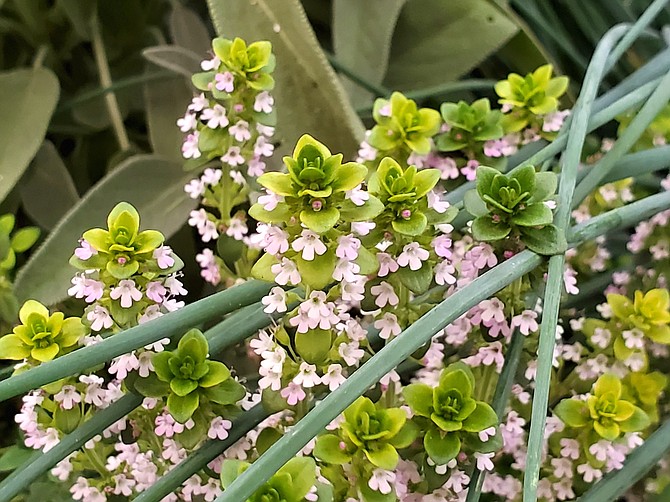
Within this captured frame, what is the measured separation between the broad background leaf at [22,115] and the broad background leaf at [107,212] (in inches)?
1.9

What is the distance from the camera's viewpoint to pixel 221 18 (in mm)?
396

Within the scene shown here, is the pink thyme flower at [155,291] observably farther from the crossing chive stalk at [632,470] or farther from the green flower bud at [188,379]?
the crossing chive stalk at [632,470]

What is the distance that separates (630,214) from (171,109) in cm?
31

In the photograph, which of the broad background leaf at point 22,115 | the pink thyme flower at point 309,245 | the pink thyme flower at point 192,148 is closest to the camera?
the pink thyme flower at point 309,245

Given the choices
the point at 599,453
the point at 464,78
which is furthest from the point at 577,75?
the point at 599,453

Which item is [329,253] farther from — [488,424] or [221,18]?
[221,18]

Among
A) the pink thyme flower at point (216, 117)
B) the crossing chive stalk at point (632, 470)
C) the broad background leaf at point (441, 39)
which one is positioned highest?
the pink thyme flower at point (216, 117)

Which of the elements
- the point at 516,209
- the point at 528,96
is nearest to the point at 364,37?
the point at 528,96

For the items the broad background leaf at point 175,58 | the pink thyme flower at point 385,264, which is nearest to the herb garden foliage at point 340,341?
the pink thyme flower at point 385,264

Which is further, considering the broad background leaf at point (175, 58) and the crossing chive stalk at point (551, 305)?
the broad background leaf at point (175, 58)

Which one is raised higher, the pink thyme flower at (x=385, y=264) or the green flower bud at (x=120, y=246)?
the green flower bud at (x=120, y=246)

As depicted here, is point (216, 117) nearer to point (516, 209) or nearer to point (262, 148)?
point (262, 148)

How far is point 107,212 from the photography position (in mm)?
420

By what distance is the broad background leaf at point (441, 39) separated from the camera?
1.58 feet
